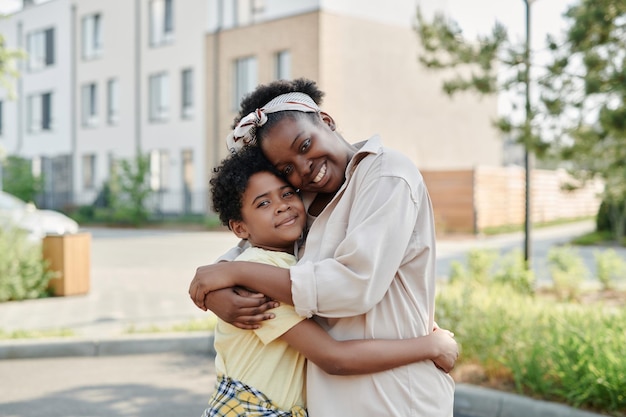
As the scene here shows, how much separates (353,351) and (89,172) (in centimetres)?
3577

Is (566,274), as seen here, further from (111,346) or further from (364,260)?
(364,260)

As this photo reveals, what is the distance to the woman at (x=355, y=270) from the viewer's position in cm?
196

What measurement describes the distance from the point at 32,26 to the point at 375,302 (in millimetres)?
41762

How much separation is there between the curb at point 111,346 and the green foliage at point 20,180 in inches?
1142

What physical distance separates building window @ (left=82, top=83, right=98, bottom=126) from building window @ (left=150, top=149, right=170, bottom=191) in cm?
553

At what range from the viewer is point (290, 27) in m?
26.5

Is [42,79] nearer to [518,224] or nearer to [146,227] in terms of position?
[146,227]

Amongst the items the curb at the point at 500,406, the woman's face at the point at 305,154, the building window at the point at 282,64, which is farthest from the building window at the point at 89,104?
the woman's face at the point at 305,154

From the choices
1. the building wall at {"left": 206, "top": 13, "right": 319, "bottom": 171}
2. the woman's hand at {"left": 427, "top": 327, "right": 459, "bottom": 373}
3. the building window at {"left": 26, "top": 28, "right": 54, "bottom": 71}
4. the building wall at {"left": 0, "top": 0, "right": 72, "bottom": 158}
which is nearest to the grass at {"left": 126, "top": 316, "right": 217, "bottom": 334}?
the woman's hand at {"left": 427, "top": 327, "right": 459, "bottom": 373}

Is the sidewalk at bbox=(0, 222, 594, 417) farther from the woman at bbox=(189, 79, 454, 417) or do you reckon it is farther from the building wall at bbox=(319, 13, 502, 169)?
the building wall at bbox=(319, 13, 502, 169)

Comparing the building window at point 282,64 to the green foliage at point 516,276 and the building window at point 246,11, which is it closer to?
the building window at point 246,11

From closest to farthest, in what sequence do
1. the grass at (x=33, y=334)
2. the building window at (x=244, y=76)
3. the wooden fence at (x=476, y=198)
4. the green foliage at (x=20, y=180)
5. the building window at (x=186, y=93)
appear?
1. the grass at (x=33, y=334)
2. the wooden fence at (x=476, y=198)
3. the building window at (x=244, y=76)
4. the building window at (x=186, y=93)
5. the green foliage at (x=20, y=180)

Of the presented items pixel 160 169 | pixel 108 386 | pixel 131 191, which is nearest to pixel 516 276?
pixel 108 386

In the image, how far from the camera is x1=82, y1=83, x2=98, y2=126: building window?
35.8 meters
